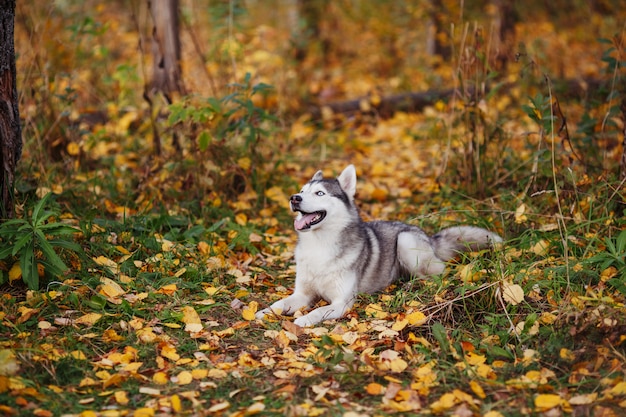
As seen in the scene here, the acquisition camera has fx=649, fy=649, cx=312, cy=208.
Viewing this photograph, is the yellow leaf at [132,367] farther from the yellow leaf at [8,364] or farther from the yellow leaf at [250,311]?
the yellow leaf at [250,311]

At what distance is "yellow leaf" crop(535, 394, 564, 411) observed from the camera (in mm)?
3613

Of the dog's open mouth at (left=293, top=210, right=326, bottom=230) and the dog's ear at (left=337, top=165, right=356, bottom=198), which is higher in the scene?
the dog's ear at (left=337, top=165, right=356, bottom=198)

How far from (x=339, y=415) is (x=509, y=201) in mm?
3711

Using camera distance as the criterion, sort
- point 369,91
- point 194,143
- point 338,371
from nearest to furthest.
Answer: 1. point 338,371
2. point 194,143
3. point 369,91

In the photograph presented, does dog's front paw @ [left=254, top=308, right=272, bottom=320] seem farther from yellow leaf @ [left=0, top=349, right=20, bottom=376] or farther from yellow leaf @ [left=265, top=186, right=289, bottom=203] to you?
yellow leaf @ [left=265, top=186, right=289, bottom=203]

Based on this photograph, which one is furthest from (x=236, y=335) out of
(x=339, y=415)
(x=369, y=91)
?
(x=369, y=91)

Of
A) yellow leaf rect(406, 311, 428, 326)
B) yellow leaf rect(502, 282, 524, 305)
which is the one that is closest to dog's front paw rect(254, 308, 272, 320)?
yellow leaf rect(406, 311, 428, 326)

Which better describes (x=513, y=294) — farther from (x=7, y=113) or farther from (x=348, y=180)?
(x=7, y=113)

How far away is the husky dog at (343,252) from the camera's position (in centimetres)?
521

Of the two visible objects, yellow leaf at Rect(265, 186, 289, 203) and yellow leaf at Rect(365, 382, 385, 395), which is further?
yellow leaf at Rect(265, 186, 289, 203)

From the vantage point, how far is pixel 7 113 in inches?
196

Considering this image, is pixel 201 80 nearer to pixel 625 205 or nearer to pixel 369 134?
pixel 369 134

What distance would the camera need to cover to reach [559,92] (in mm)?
8773

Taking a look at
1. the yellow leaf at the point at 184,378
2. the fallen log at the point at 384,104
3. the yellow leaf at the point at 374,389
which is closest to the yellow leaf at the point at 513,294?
the yellow leaf at the point at 374,389
